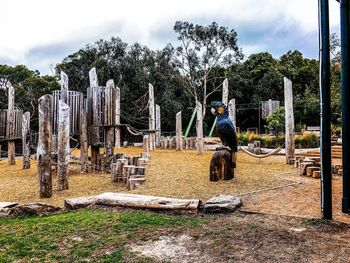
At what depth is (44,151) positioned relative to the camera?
7.99 meters

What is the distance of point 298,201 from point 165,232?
301 centimetres

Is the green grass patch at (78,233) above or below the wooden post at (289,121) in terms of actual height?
below

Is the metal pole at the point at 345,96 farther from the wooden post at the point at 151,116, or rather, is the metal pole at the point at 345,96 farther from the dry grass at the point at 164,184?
the wooden post at the point at 151,116

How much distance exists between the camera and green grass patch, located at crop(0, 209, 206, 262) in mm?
3836

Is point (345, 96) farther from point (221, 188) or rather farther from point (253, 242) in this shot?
point (221, 188)

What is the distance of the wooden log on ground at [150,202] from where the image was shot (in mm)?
5574

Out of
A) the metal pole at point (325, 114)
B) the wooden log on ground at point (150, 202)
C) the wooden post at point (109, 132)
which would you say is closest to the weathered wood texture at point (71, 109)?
the wooden post at point (109, 132)

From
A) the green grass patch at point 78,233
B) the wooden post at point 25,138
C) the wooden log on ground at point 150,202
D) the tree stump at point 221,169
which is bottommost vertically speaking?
the green grass patch at point 78,233

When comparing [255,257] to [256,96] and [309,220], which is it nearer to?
[309,220]

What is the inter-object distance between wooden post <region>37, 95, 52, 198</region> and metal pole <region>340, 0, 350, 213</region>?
6.07 meters

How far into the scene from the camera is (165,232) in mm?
4609

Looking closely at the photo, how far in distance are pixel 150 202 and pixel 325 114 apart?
311 centimetres

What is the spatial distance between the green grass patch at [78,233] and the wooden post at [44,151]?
2.26 meters

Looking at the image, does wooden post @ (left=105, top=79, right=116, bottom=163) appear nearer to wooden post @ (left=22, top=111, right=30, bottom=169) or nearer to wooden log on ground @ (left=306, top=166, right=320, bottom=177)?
wooden post @ (left=22, top=111, right=30, bottom=169)
